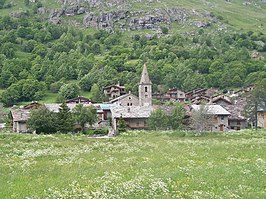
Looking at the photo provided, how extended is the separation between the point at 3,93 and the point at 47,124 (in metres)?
85.0

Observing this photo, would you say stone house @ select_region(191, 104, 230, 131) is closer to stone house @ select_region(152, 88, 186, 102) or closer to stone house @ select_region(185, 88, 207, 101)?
stone house @ select_region(185, 88, 207, 101)

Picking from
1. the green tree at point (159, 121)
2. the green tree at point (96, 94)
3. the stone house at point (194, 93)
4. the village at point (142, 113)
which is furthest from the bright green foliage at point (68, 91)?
the green tree at point (159, 121)

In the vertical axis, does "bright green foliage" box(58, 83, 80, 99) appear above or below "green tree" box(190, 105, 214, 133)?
above

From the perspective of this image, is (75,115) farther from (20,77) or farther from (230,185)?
(20,77)

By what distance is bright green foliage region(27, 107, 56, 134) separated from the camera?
214 feet

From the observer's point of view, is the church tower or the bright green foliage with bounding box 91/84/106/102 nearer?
the church tower

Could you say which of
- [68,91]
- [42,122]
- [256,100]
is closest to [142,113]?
[256,100]

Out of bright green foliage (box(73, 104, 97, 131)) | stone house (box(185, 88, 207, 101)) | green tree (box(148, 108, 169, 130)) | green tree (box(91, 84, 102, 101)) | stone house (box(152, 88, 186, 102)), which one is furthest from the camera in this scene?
stone house (box(152, 88, 186, 102))

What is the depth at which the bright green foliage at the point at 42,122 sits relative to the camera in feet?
214

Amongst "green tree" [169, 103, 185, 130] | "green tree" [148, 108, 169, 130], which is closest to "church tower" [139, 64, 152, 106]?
"green tree" [169, 103, 185, 130]

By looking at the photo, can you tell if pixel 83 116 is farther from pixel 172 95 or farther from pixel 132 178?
pixel 172 95

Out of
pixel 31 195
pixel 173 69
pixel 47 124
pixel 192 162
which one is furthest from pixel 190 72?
pixel 31 195

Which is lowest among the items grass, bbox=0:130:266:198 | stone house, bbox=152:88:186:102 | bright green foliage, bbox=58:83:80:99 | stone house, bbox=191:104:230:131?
stone house, bbox=191:104:230:131

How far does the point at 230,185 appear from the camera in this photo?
17469mm
